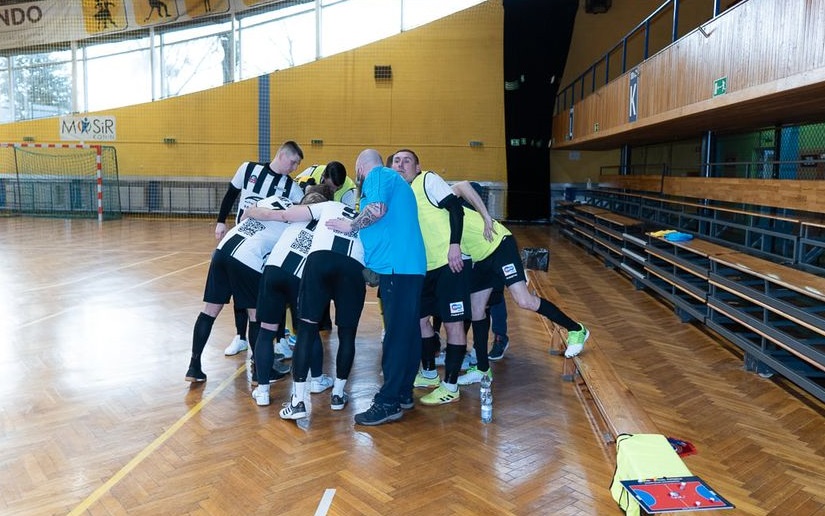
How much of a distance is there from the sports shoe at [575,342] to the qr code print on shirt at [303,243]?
2.03 m

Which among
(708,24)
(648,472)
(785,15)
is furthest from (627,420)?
(708,24)

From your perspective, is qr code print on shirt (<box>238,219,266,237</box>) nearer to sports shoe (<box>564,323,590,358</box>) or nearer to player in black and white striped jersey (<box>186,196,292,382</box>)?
player in black and white striped jersey (<box>186,196,292,382</box>)

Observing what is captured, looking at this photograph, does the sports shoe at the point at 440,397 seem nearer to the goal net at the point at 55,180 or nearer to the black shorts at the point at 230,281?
the black shorts at the point at 230,281

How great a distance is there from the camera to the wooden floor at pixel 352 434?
3.09 meters

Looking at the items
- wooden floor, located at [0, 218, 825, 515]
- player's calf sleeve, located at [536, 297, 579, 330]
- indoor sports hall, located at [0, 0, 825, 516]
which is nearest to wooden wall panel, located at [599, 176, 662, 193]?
indoor sports hall, located at [0, 0, 825, 516]

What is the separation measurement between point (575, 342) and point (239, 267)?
8.14 feet

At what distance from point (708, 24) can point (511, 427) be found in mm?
4924

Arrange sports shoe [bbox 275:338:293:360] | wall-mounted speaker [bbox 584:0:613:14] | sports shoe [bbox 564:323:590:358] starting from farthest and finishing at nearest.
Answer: wall-mounted speaker [bbox 584:0:613:14] → sports shoe [bbox 275:338:293:360] → sports shoe [bbox 564:323:590:358]

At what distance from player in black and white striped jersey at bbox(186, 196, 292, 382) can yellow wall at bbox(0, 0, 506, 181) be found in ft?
48.5

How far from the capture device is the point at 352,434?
152 inches

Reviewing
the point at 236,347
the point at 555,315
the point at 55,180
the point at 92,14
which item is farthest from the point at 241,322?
the point at 55,180

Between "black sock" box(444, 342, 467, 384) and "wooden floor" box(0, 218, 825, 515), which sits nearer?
"wooden floor" box(0, 218, 825, 515)

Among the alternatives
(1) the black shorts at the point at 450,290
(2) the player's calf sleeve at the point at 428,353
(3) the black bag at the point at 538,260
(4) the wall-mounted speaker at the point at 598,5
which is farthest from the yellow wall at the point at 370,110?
(1) the black shorts at the point at 450,290

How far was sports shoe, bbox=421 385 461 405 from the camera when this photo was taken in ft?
14.5
